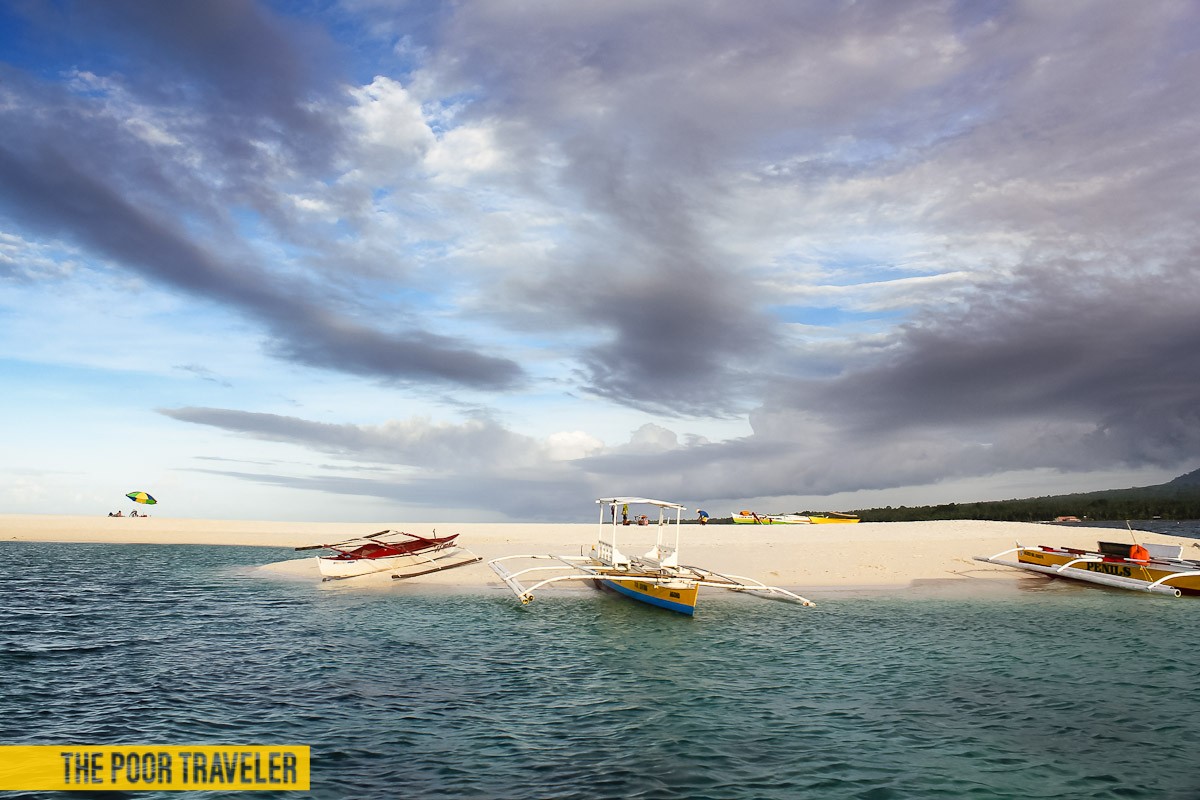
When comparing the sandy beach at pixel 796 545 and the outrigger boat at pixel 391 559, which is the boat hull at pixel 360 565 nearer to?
the outrigger boat at pixel 391 559

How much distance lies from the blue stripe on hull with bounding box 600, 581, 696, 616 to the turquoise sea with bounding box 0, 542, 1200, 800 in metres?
0.54

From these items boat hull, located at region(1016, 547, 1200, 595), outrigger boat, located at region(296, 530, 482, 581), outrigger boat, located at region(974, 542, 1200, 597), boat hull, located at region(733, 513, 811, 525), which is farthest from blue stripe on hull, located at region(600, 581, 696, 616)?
boat hull, located at region(733, 513, 811, 525)

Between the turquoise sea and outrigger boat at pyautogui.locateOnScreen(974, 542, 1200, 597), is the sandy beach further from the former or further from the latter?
the turquoise sea

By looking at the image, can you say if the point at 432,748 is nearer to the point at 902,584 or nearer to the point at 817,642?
the point at 817,642

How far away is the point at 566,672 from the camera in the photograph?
21.5 metres

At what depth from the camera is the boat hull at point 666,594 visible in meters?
32.0

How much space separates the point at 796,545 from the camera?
61.5m

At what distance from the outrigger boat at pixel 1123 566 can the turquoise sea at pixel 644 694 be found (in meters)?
5.37

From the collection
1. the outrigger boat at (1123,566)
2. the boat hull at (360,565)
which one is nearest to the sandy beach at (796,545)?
the boat hull at (360,565)

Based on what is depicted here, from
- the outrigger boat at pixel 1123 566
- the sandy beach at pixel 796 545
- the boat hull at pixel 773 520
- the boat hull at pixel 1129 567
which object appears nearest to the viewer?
the outrigger boat at pixel 1123 566

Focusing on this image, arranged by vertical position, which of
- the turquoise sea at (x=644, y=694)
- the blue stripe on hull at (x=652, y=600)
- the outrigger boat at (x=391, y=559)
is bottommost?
the turquoise sea at (x=644, y=694)

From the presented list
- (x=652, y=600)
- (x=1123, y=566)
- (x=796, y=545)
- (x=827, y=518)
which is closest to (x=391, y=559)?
(x=652, y=600)

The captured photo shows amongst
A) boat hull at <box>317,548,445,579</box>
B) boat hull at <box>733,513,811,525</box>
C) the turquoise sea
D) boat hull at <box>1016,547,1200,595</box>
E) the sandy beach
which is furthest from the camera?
boat hull at <box>733,513,811,525</box>

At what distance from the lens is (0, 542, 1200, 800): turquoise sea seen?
43.8 feet
